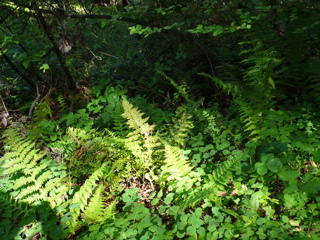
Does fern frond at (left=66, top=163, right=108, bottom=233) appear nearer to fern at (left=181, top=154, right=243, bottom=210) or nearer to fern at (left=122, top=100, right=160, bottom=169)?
fern at (left=122, top=100, right=160, bottom=169)

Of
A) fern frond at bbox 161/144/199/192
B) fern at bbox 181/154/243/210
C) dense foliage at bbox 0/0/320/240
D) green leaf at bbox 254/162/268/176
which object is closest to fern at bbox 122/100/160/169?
dense foliage at bbox 0/0/320/240

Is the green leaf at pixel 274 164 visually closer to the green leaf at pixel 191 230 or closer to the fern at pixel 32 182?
the green leaf at pixel 191 230

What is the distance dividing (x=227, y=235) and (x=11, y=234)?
1785mm

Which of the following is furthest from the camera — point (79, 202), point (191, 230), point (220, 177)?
point (79, 202)

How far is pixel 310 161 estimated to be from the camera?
2162 millimetres

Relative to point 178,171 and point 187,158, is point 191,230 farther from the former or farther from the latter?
point 187,158

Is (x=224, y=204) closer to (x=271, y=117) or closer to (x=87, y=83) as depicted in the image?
(x=271, y=117)

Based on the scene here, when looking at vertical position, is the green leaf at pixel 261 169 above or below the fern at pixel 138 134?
below

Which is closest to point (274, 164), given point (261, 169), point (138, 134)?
point (261, 169)

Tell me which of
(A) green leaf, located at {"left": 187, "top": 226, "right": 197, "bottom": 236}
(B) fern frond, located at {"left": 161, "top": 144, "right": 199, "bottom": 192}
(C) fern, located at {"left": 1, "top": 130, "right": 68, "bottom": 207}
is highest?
(C) fern, located at {"left": 1, "top": 130, "right": 68, "bottom": 207}

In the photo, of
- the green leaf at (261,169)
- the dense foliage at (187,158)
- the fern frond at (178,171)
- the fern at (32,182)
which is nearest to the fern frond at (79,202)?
the dense foliage at (187,158)

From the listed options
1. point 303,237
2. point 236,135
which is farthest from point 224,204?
point 236,135

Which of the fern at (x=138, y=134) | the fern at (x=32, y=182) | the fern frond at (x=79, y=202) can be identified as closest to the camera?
the fern frond at (x=79, y=202)

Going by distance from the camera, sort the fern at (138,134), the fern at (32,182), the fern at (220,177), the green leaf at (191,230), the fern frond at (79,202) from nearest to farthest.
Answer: the green leaf at (191,230) < the fern at (220,177) < the fern frond at (79,202) < the fern at (32,182) < the fern at (138,134)
